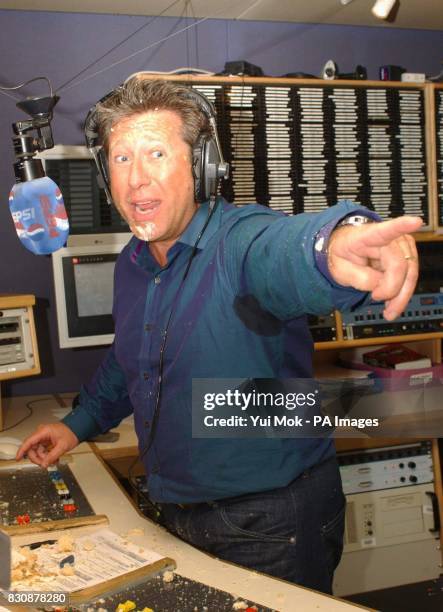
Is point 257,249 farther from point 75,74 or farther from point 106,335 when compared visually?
Answer: point 75,74

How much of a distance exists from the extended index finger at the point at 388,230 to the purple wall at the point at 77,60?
2091 millimetres

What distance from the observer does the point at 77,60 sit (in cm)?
273

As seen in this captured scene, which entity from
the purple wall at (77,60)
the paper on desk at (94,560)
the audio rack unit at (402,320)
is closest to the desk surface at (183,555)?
the paper on desk at (94,560)

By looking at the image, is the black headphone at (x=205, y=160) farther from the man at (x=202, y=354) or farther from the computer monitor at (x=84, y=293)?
the computer monitor at (x=84, y=293)

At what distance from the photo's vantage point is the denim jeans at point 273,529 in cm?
142

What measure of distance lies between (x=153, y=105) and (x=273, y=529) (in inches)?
33.7

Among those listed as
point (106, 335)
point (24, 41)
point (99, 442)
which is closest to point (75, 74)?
point (24, 41)

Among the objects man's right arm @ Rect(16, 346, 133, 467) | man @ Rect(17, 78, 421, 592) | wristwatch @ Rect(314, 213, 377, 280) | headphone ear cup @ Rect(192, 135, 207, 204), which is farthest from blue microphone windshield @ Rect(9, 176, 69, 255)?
wristwatch @ Rect(314, 213, 377, 280)

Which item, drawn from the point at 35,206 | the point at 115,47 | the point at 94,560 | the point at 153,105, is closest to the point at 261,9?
the point at 115,47

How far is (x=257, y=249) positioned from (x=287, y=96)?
157 centimetres

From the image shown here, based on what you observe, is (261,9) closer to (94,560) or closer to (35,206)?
(35,206)

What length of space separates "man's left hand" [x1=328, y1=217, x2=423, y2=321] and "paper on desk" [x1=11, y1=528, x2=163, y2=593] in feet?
2.23

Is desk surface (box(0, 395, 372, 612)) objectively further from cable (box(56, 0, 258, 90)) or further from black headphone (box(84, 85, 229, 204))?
cable (box(56, 0, 258, 90))

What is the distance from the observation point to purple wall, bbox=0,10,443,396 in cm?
269
